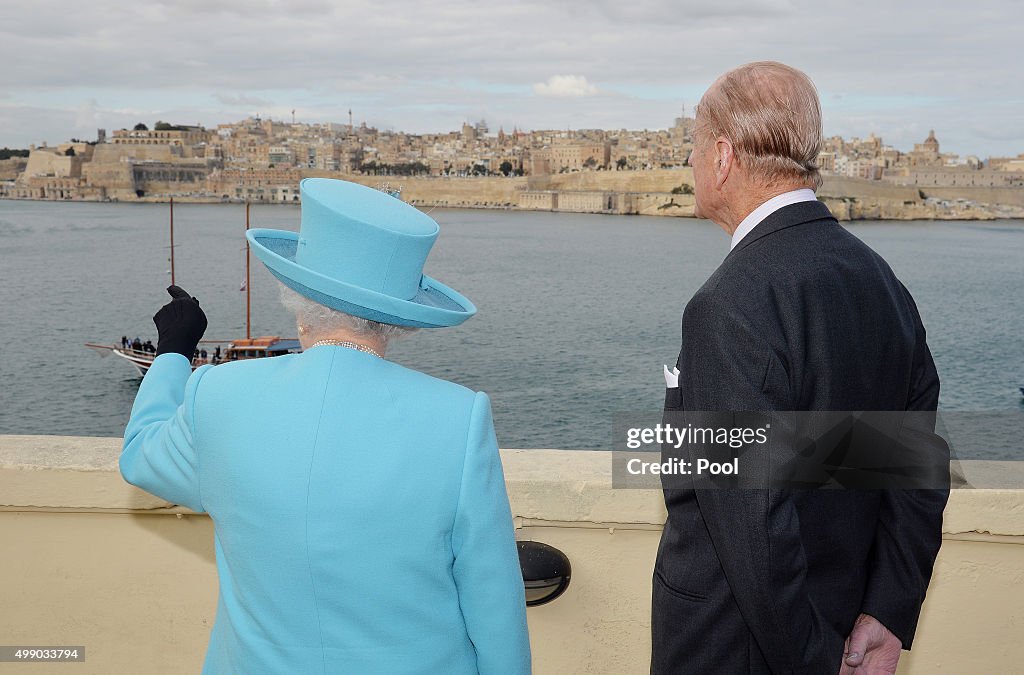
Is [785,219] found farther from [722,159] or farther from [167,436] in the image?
[167,436]

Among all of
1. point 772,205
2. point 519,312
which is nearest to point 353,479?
point 772,205

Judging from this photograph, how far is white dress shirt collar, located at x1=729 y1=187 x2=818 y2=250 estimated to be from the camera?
0.98 m

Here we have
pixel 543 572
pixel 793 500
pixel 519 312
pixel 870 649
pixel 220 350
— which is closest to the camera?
pixel 793 500

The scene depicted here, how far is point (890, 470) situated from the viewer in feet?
3.42

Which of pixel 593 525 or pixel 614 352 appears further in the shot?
pixel 614 352

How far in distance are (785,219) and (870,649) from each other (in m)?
0.48

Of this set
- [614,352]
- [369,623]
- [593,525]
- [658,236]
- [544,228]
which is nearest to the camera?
[369,623]

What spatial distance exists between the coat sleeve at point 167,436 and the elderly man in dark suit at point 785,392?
0.46 metres

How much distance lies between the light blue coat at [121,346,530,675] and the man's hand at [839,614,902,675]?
388 mm

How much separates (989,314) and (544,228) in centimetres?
3406

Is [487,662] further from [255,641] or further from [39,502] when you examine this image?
[39,502]

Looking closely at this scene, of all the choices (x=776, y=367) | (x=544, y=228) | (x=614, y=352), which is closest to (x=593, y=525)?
(x=776, y=367)

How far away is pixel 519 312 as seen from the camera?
1144 inches

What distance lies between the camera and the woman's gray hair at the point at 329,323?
2.85ft
